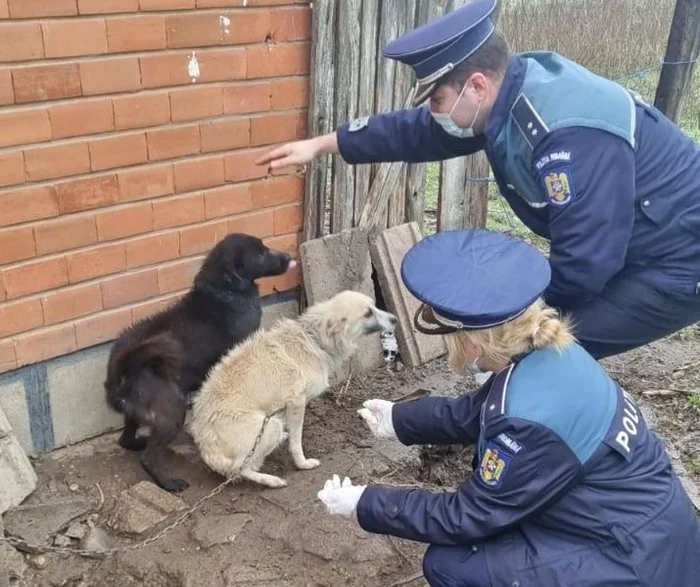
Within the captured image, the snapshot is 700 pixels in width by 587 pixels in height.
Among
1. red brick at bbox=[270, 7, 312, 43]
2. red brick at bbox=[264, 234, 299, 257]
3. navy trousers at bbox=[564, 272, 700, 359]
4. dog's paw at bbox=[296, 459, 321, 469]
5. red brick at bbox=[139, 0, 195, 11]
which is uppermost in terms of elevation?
red brick at bbox=[139, 0, 195, 11]

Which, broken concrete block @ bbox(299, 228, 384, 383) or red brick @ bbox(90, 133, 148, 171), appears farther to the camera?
broken concrete block @ bbox(299, 228, 384, 383)

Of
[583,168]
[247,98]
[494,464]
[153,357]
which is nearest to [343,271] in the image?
[247,98]

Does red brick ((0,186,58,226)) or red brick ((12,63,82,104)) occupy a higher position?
red brick ((12,63,82,104))

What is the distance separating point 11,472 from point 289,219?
2344 mm

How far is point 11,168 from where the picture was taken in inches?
164

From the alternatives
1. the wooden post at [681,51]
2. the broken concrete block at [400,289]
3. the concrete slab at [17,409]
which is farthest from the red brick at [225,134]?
the wooden post at [681,51]

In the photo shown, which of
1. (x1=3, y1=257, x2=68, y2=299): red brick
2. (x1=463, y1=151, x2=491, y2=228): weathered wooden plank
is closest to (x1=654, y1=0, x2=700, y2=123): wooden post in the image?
(x1=463, y1=151, x2=491, y2=228): weathered wooden plank

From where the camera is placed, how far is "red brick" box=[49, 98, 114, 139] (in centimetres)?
→ 429

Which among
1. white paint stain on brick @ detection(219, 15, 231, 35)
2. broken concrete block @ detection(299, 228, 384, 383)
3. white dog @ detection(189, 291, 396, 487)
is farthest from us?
broken concrete block @ detection(299, 228, 384, 383)

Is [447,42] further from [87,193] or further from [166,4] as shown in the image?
[87,193]

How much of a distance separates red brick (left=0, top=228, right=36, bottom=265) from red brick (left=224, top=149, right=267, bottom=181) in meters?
1.29

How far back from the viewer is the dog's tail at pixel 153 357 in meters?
4.46

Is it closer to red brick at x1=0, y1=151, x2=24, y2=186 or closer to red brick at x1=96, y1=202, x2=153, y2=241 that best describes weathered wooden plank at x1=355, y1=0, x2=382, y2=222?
red brick at x1=96, y1=202, x2=153, y2=241

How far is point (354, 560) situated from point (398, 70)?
3.30m
